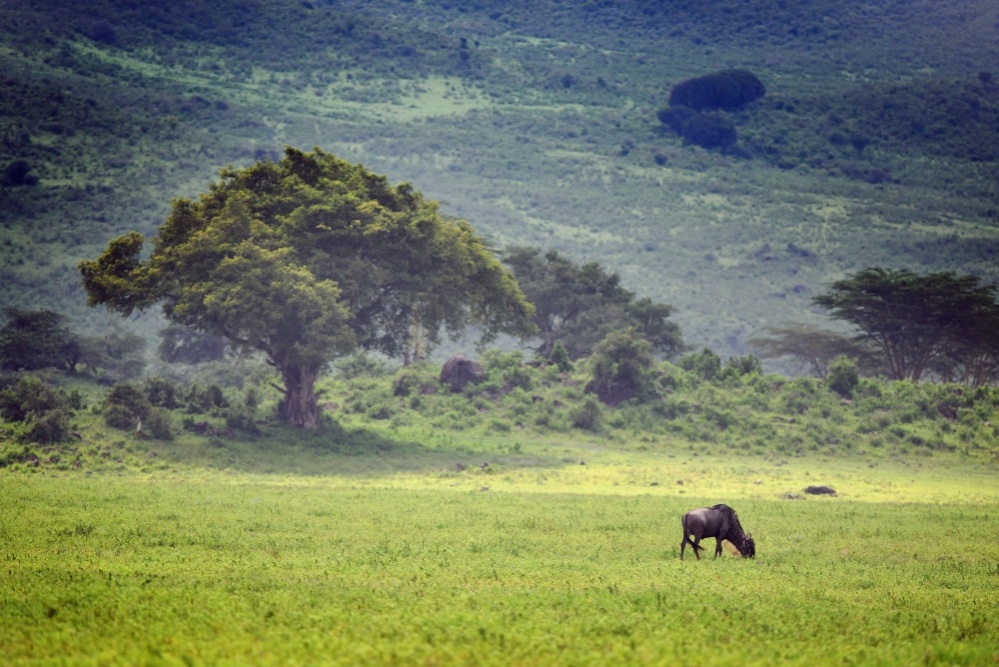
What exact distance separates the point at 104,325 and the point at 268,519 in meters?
81.1

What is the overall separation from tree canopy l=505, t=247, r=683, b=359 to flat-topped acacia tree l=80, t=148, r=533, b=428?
25.4 meters

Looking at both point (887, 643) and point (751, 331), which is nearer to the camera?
point (887, 643)

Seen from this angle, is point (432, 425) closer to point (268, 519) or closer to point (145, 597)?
point (268, 519)

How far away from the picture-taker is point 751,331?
12712 cm

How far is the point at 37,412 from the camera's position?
3903 cm

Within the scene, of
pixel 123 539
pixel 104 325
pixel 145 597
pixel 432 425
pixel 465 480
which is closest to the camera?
pixel 145 597

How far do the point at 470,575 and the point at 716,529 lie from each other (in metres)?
5.80

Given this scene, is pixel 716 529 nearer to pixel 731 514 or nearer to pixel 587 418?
pixel 731 514

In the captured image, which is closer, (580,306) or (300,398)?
(300,398)

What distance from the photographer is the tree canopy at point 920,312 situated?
65.8 m

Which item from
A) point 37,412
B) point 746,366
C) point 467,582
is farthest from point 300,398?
point 467,582

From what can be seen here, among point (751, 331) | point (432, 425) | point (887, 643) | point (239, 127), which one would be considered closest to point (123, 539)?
point (887, 643)

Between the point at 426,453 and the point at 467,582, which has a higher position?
the point at 467,582

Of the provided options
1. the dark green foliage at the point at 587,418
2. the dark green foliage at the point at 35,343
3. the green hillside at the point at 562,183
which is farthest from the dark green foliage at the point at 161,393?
the green hillside at the point at 562,183
